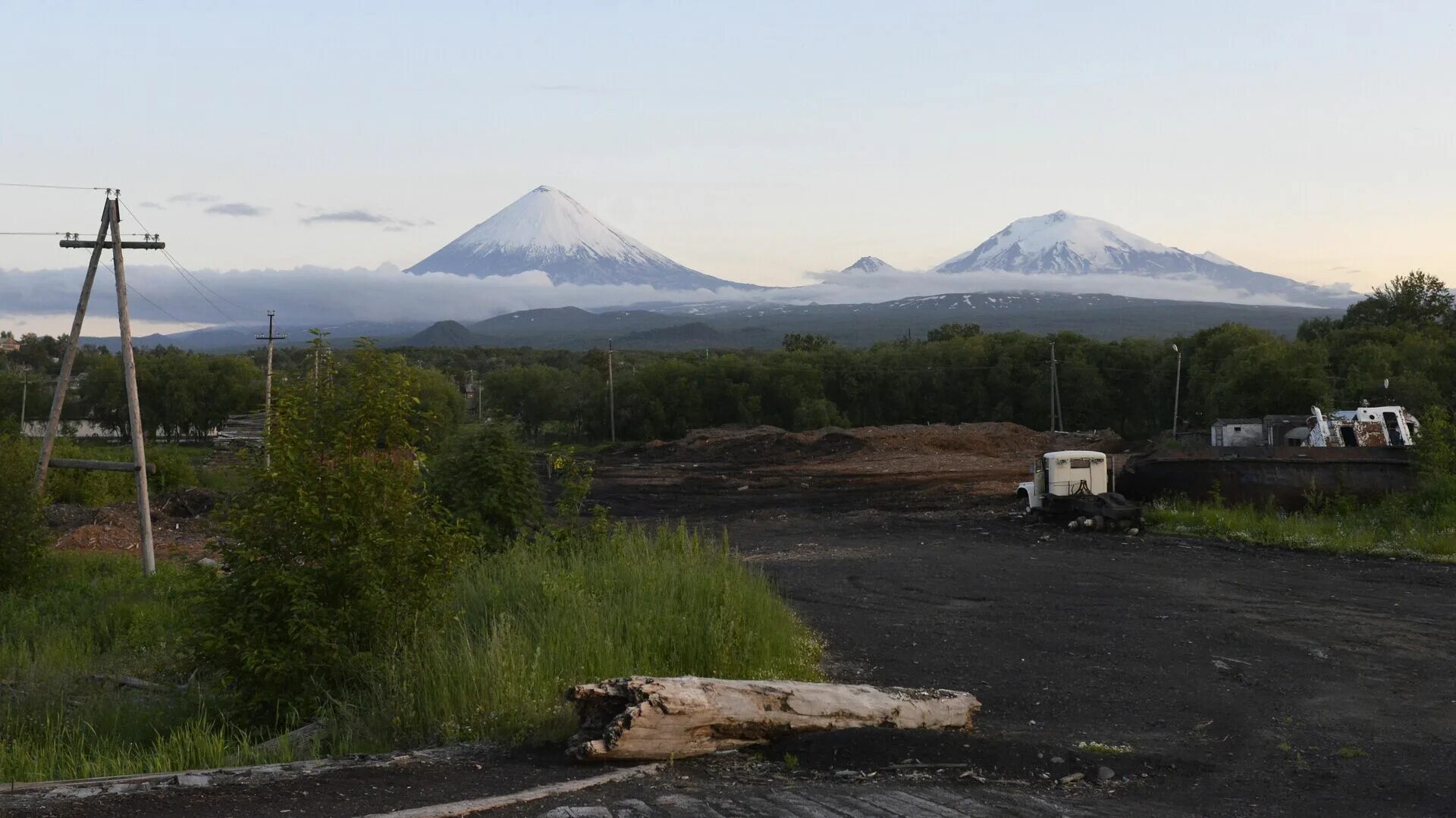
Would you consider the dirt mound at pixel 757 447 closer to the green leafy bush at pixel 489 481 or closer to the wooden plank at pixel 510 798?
the green leafy bush at pixel 489 481

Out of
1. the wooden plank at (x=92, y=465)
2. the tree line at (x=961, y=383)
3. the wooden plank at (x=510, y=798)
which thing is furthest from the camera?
the tree line at (x=961, y=383)

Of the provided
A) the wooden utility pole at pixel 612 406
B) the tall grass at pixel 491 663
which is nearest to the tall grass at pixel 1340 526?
the tall grass at pixel 491 663

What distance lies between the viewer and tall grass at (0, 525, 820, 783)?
25.7 feet

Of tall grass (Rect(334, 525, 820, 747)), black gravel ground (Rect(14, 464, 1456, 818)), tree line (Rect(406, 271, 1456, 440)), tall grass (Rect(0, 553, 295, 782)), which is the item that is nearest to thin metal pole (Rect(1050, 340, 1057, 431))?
tree line (Rect(406, 271, 1456, 440))

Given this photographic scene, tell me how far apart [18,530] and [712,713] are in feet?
60.7

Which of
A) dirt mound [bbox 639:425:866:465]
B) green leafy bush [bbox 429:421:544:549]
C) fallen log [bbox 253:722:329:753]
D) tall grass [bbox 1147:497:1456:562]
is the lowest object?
dirt mound [bbox 639:425:866:465]

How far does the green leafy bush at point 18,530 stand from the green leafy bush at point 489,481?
33.0ft

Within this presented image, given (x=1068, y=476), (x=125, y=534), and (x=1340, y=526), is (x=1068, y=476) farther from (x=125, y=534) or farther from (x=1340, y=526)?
(x=125, y=534)

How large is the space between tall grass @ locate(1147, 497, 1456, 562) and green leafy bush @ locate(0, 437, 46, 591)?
851 inches

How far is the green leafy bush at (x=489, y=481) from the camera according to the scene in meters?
15.4

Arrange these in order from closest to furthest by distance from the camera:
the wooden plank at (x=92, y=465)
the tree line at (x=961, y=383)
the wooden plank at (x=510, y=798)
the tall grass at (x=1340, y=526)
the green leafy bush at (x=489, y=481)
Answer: the wooden plank at (x=510, y=798), the green leafy bush at (x=489, y=481), the tall grass at (x=1340, y=526), the wooden plank at (x=92, y=465), the tree line at (x=961, y=383)

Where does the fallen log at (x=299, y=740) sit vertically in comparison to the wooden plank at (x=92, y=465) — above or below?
below

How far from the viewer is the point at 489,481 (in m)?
15.6

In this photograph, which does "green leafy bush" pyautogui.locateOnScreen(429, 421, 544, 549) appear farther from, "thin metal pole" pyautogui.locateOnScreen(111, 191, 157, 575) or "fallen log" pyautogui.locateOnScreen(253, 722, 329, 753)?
"thin metal pole" pyautogui.locateOnScreen(111, 191, 157, 575)
